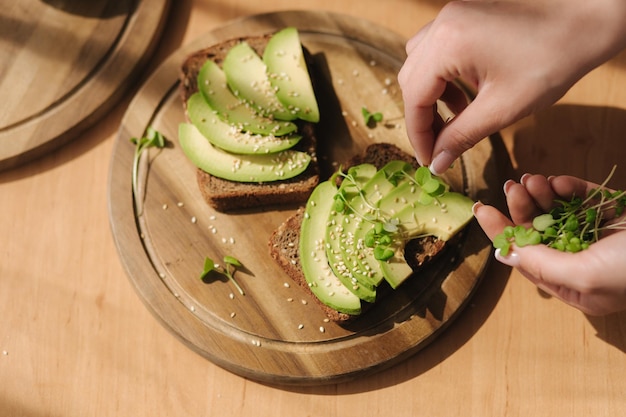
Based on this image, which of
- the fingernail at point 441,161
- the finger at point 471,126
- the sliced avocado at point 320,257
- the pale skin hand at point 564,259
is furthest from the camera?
the sliced avocado at point 320,257

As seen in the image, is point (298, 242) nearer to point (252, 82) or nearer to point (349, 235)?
point (349, 235)

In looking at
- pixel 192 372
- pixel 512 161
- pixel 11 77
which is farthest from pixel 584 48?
pixel 11 77

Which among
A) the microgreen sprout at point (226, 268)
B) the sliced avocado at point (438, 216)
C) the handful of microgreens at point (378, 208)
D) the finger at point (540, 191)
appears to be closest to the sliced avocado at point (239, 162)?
the handful of microgreens at point (378, 208)

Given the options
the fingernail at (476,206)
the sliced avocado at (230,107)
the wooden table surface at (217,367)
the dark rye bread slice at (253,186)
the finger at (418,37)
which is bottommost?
the wooden table surface at (217,367)

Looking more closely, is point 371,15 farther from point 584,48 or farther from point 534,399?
point 534,399

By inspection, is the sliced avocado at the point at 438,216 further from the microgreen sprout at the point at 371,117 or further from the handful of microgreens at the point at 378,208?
the microgreen sprout at the point at 371,117
